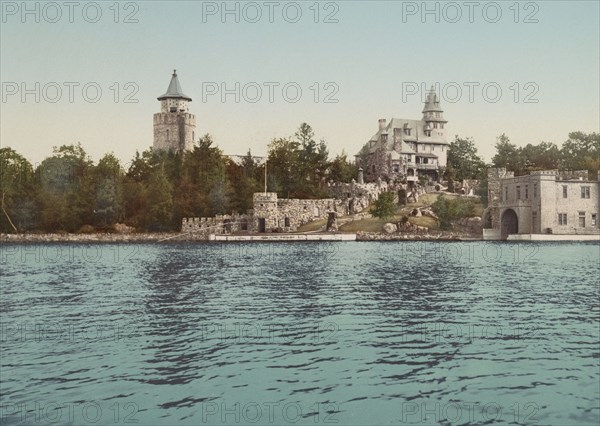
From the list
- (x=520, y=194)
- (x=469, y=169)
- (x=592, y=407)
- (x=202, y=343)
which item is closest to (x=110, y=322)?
(x=202, y=343)

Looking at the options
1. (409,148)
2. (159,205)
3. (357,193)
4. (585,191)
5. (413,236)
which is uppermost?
(409,148)

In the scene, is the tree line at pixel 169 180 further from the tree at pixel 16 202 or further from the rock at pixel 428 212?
the rock at pixel 428 212

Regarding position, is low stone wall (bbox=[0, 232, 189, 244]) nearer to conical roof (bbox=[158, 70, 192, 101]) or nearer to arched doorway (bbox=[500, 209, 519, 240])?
arched doorway (bbox=[500, 209, 519, 240])

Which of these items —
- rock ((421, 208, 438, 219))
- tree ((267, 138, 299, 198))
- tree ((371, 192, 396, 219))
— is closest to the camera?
tree ((371, 192, 396, 219))

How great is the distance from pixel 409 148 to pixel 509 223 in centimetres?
3963

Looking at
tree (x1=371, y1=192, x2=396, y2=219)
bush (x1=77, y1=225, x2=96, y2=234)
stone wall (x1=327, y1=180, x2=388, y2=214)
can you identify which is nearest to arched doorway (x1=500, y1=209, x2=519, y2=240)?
tree (x1=371, y1=192, x2=396, y2=219)

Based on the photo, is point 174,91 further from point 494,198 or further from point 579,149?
point 579,149

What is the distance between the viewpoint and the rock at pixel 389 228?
88.2m

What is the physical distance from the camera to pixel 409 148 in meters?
125

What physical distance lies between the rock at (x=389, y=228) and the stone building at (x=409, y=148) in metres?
28.0

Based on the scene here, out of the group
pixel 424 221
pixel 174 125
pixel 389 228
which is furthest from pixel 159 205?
pixel 174 125

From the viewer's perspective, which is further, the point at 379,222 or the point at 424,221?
the point at 379,222

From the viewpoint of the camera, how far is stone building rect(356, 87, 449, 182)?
122m

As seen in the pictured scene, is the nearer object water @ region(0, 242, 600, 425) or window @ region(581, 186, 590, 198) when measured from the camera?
water @ region(0, 242, 600, 425)
